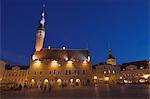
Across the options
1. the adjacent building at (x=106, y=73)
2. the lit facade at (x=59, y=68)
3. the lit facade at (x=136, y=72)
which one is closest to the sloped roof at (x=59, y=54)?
the lit facade at (x=59, y=68)

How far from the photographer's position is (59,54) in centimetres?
5525

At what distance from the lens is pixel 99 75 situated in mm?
71625

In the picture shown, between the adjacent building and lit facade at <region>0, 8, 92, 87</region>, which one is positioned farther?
the adjacent building

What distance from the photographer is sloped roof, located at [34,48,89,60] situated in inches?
2124

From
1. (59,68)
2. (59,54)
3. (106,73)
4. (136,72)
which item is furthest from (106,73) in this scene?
(59,68)

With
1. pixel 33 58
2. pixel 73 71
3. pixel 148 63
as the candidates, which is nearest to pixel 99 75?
pixel 148 63

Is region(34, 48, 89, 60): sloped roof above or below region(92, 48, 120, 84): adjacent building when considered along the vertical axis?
above

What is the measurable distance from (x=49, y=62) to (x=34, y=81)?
6.00 m

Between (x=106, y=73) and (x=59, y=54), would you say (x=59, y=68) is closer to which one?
(x=59, y=54)

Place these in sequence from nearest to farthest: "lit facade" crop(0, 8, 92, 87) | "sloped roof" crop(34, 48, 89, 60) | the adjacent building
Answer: "lit facade" crop(0, 8, 92, 87)
"sloped roof" crop(34, 48, 89, 60)
the adjacent building

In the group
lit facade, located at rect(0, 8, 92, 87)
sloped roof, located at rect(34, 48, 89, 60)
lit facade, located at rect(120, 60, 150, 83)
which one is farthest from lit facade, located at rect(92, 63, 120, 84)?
lit facade, located at rect(0, 8, 92, 87)

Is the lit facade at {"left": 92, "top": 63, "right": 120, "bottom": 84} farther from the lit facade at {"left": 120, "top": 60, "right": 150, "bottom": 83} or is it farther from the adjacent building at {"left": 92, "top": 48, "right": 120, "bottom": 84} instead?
the lit facade at {"left": 120, "top": 60, "right": 150, "bottom": 83}

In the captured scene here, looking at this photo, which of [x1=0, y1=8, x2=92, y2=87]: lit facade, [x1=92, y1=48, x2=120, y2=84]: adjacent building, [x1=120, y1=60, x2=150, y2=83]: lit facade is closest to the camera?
[x1=0, y1=8, x2=92, y2=87]: lit facade

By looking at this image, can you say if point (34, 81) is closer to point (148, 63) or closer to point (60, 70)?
point (60, 70)
